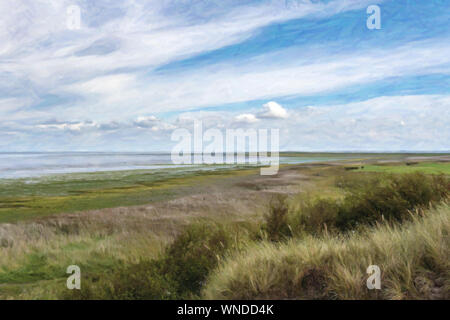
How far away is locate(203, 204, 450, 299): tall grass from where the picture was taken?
191 inches

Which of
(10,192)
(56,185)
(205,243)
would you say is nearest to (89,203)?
(10,192)

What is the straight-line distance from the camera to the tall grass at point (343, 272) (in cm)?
485

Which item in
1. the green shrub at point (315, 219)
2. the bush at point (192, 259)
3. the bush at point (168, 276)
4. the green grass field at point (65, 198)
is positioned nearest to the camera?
the bush at point (168, 276)

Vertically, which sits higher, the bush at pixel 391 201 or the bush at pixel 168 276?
the bush at pixel 391 201

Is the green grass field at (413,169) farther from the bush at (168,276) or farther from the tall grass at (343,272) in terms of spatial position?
the bush at (168,276)

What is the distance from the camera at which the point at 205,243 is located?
800 cm

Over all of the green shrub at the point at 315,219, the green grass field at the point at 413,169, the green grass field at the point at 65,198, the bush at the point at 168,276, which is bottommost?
the green grass field at the point at 65,198

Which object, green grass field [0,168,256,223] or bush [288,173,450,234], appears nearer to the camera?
bush [288,173,450,234]

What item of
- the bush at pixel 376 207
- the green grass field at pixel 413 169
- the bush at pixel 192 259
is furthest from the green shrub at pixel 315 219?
the green grass field at pixel 413 169

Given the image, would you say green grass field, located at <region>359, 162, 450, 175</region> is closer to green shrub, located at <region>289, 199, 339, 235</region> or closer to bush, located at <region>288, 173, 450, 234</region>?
bush, located at <region>288, 173, 450, 234</region>

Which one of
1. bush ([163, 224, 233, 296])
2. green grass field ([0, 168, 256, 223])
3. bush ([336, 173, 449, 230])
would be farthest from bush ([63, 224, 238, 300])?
green grass field ([0, 168, 256, 223])

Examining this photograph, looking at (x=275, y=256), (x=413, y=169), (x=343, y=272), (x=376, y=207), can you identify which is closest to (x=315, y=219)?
(x=376, y=207)
